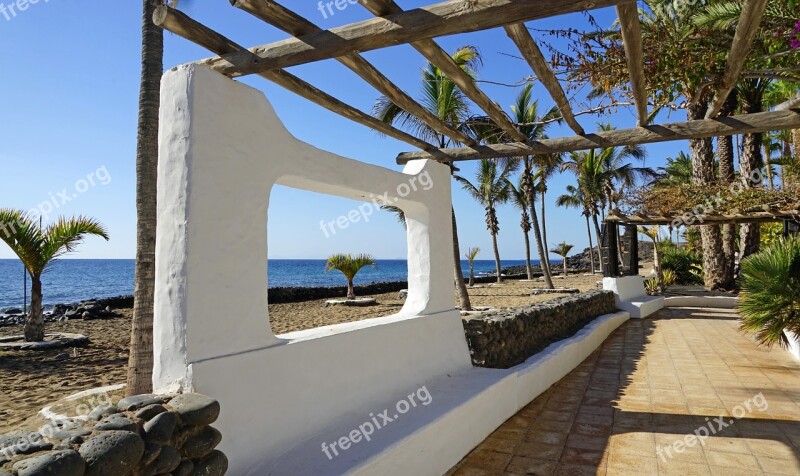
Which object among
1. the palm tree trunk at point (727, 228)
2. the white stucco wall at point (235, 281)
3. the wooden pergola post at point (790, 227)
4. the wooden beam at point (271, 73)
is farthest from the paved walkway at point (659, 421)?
the palm tree trunk at point (727, 228)

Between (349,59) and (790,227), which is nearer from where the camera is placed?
(349,59)

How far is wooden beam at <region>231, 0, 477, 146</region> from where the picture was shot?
8.56ft

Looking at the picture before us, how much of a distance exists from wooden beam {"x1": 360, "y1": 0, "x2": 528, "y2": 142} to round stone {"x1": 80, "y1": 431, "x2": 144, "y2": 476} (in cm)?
241

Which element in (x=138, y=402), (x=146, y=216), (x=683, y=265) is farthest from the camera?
(x=683, y=265)

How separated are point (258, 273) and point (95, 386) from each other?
502 cm

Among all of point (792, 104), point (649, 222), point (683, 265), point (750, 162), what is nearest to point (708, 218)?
point (649, 222)

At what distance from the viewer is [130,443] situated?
1.95 meters

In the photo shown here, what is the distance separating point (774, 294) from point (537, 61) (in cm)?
542

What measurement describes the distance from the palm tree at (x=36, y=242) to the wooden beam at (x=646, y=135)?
7.64 meters

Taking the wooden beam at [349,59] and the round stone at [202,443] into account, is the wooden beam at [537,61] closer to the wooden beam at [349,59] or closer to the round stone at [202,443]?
the wooden beam at [349,59]

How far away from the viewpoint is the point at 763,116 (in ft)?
15.4

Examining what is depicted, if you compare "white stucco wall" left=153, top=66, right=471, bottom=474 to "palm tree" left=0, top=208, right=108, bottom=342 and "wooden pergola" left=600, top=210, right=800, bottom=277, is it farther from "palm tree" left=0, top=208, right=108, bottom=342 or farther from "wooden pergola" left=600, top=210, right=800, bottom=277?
"wooden pergola" left=600, top=210, right=800, bottom=277

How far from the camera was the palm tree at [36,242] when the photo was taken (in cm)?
894

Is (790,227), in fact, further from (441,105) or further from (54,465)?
(54,465)
